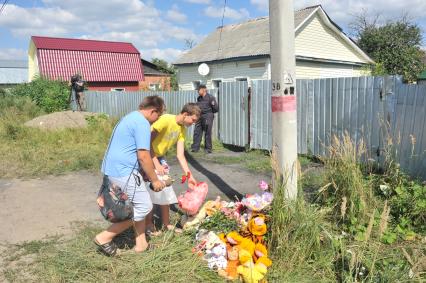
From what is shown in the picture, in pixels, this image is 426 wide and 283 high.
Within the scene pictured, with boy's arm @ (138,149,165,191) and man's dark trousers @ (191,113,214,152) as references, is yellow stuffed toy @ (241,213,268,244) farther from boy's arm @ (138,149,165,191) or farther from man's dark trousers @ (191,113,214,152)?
man's dark trousers @ (191,113,214,152)

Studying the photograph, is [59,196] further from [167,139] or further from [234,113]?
[234,113]

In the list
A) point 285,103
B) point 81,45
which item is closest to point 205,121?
point 285,103

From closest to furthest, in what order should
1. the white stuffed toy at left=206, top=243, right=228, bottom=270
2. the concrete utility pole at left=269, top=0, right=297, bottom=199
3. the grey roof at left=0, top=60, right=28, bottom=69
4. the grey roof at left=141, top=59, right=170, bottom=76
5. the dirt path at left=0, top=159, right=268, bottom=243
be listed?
the white stuffed toy at left=206, top=243, right=228, bottom=270 < the concrete utility pole at left=269, top=0, right=297, bottom=199 < the dirt path at left=0, top=159, right=268, bottom=243 < the grey roof at left=141, top=59, right=170, bottom=76 < the grey roof at left=0, top=60, right=28, bottom=69

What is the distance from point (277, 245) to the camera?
3.41 meters

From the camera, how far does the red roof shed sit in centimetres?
2706

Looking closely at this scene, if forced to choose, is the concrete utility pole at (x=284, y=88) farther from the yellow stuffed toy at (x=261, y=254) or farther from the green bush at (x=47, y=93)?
the green bush at (x=47, y=93)

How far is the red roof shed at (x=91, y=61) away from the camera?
27.1m

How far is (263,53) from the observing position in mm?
16953

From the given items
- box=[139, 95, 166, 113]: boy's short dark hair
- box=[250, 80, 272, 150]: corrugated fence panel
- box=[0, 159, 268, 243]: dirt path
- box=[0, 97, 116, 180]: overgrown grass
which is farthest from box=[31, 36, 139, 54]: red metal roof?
box=[139, 95, 166, 113]: boy's short dark hair

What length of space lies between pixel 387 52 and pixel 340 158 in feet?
83.1

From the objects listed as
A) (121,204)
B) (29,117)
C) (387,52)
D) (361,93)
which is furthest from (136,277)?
(387,52)

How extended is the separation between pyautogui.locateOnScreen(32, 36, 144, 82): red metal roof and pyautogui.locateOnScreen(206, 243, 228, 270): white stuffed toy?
25741 millimetres

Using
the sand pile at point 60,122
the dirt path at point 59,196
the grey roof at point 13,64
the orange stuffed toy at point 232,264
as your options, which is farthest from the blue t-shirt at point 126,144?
the grey roof at point 13,64

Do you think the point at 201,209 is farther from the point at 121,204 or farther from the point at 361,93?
the point at 361,93
